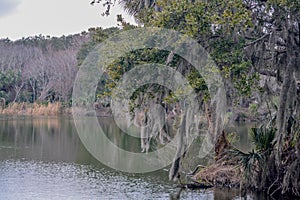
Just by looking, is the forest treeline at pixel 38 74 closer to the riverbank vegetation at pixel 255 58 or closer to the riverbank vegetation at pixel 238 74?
the riverbank vegetation at pixel 238 74

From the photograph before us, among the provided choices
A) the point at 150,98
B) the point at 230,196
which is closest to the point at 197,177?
the point at 230,196

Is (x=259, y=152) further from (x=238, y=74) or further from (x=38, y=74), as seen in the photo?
(x=38, y=74)

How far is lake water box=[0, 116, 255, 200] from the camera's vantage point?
1085 cm

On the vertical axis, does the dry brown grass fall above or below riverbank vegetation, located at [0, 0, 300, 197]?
below

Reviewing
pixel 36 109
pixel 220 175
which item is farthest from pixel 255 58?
pixel 36 109

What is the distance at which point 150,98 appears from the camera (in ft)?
32.8

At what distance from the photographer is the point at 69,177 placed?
1306 cm

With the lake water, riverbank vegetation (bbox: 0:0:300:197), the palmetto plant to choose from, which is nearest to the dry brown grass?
riverbank vegetation (bbox: 0:0:300:197)

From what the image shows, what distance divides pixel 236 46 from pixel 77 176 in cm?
633

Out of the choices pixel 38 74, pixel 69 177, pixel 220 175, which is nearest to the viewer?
pixel 220 175

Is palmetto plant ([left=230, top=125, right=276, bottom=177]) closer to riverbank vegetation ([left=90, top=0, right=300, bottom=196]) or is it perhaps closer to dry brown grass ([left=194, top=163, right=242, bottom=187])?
riverbank vegetation ([left=90, top=0, right=300, bottom=196])

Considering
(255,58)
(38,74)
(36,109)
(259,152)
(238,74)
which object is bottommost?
(259,152)

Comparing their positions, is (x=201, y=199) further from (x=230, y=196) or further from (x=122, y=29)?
(x=122, y=29)

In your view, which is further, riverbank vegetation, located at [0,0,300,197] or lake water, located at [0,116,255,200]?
lake water, located at [0,116,255,200]
